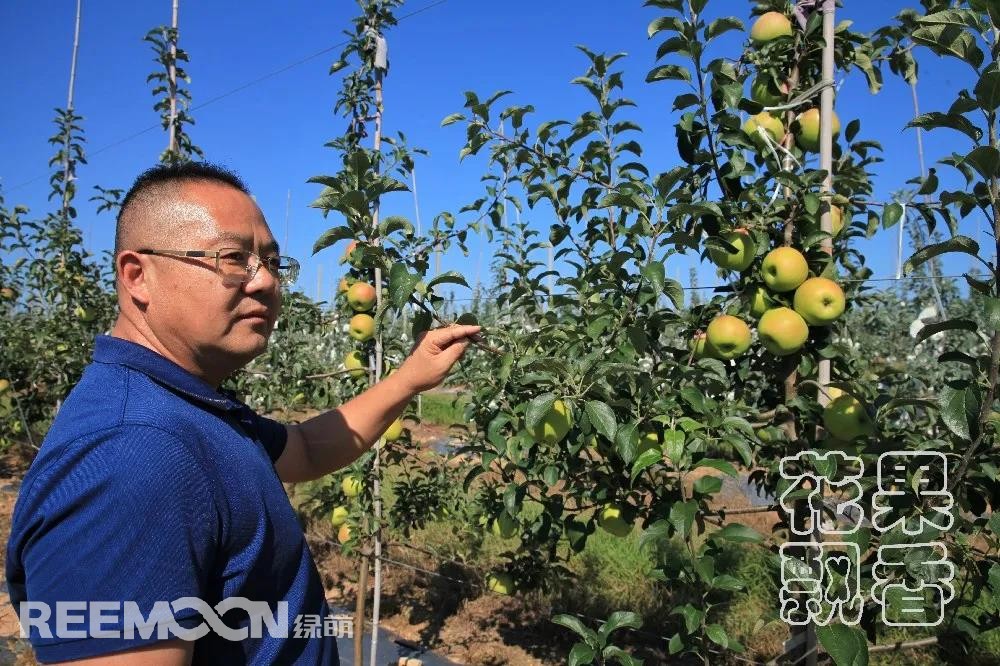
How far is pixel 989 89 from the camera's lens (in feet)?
3.08

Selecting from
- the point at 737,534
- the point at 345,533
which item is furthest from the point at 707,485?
the point at 345,533

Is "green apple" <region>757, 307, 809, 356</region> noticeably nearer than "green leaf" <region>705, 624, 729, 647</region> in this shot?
No

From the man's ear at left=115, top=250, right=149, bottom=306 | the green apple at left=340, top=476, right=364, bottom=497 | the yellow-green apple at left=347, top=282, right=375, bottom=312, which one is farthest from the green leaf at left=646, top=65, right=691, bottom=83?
the green apple at left=340, top=476, right=364, bottom=497

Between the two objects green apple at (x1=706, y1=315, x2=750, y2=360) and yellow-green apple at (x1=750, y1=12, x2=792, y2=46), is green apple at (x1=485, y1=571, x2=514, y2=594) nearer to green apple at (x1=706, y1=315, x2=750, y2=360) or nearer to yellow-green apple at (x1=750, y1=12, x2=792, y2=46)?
green apple at (x1=706, y1=315, x2=750, y2=360)

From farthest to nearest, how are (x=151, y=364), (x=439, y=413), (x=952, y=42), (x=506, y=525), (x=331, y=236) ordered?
(x=439, y=413)
(x=506, y=525)
(x=331, y=236)
(x=952, y=42)
(x=151, y=364)

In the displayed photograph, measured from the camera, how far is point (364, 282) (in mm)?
2611

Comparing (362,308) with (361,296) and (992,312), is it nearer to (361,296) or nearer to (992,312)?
(361,296)

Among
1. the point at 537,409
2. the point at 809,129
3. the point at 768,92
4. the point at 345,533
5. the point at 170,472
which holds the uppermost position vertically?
the point at 768,92

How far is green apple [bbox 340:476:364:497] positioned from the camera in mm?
2580

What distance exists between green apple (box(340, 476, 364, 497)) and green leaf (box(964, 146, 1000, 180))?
7.14ft

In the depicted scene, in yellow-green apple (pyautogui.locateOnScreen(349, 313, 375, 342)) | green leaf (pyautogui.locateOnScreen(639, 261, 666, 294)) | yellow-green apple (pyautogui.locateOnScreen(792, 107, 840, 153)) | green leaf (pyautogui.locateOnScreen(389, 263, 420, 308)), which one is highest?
yellow-green apple (pyautogui.locateOnScreen(792, 107, 840, 153))

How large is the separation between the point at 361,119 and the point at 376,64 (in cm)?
24

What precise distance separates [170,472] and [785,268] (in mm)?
1268

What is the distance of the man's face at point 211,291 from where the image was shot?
93 cm
